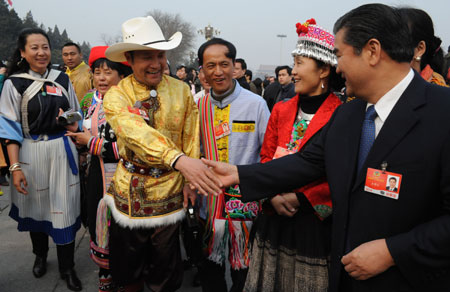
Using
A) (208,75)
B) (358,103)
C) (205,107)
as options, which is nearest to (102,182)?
(205,107)

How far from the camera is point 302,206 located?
6.23 ft

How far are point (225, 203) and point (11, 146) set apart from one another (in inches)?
76.6

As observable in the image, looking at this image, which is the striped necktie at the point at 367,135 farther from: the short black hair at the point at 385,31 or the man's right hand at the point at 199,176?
the man's right hand at the point at 199,176

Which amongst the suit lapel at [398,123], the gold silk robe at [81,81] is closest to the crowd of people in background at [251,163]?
the suit lapel at [398,123]

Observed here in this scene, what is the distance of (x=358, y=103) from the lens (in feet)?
5.37

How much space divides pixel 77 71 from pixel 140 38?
3490 mm

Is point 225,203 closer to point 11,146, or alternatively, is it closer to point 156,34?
point 156,34

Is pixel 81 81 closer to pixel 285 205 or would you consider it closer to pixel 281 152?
pixel 281 152

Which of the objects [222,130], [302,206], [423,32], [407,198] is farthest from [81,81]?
[407,198]

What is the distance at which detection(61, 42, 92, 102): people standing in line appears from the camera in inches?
198

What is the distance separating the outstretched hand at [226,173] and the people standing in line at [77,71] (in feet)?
12.3

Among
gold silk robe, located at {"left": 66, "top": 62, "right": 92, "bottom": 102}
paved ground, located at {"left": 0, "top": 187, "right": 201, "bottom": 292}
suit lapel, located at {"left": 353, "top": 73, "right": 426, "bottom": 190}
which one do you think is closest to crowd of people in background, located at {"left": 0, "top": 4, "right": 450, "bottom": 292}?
suit lapel, located at {"left": 353, "top": 73, "right": 426, "bottom": 190}

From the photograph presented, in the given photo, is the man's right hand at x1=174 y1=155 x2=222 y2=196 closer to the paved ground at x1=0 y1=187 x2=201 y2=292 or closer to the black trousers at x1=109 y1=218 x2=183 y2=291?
the black trousers at x1=109 y1=218 x2=183 y2=291

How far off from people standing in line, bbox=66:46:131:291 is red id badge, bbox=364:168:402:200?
195cm
